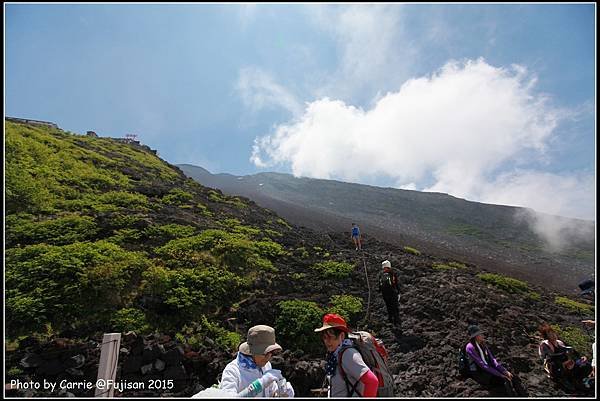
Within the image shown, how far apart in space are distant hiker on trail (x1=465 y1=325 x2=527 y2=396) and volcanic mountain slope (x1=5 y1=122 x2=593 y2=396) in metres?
0.44

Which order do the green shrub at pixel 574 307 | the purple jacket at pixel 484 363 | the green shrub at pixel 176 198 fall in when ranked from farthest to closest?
1. the green shrub at pixel 176 198
2. the green shrub at pixel 574 307
3. the purple jacket at pixel 484 363

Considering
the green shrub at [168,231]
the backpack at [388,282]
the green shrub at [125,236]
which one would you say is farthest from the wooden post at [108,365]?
the green shrub at [168,231]

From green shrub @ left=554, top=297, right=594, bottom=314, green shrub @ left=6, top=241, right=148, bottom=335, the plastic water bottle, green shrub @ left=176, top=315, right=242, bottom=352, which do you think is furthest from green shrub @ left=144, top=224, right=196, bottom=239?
green shrub @ left=554, top=297, right=594, bottom=314

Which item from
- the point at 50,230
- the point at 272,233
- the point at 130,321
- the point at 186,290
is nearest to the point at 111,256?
the point at 186,290

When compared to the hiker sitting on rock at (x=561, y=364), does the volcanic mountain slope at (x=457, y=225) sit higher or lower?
higher

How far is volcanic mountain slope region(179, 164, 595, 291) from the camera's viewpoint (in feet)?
99.0

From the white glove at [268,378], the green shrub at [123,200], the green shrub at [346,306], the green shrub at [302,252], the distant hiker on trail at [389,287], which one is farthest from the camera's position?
the green shrub at [123,200]

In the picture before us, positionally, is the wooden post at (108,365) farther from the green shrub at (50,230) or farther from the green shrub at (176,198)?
the green shrub at (176,198)

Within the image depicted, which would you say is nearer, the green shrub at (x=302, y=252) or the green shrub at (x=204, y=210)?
the green shrub at (x=302, y=252)

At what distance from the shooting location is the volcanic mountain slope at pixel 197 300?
715cm

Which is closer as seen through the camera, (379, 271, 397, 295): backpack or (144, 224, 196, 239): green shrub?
(379, 271, 397, 295): backpack

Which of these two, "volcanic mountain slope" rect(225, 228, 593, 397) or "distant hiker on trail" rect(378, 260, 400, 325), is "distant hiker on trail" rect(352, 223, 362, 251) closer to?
"volcanic mountain slope" rect(225, 228, 593, 397)

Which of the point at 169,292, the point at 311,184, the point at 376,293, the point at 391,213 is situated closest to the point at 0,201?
the point at 169,292

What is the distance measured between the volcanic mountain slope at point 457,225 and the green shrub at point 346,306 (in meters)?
18.4
